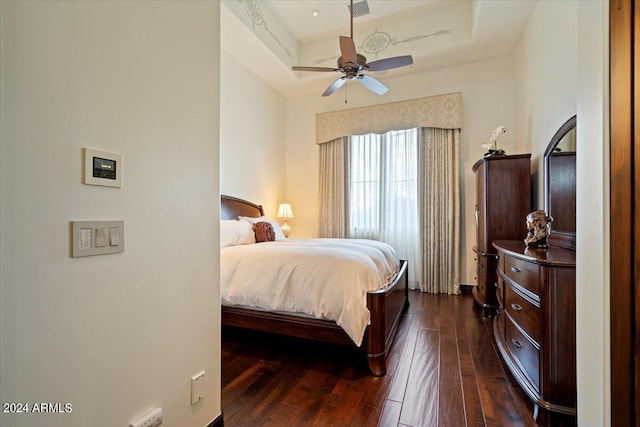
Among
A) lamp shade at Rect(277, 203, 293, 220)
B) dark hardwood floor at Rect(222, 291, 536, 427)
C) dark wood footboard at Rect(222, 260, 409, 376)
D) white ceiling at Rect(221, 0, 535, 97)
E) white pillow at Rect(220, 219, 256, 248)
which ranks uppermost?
white ceiling at Rect(221, 0, 535, 97)

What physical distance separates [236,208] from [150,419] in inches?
120

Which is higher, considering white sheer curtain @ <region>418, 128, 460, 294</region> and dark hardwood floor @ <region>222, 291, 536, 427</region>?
white sheer curtain @ <region>418, 128, 460, 294</region>

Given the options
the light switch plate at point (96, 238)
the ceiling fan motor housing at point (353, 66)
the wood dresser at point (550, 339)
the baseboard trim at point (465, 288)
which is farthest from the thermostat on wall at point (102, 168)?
the baseboard trim at point (465, 288)

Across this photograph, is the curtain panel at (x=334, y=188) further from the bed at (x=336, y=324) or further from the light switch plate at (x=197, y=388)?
the light switch plate at (x=197, y=388)

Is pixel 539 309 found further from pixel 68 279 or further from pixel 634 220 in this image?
pixel 68 279

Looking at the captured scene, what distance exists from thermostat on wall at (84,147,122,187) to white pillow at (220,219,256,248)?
1.96 meters

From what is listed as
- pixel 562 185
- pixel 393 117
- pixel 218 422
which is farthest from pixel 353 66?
pixel 218 422

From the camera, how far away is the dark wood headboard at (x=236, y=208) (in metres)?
3.71

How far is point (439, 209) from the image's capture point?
A: 4.17 meters

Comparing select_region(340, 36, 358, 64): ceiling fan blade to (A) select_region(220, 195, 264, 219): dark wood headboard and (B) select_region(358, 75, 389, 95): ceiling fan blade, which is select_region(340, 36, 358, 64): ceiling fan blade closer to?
(B) select_region(358, 75, 389, 95): ceiling fan blade

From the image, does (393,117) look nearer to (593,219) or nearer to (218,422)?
(593,219)

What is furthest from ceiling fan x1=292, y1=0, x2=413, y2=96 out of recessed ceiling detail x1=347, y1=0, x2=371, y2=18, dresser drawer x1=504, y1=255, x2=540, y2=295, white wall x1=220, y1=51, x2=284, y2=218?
dresser drawer x1=504, y1=255, x2=540, y2=295

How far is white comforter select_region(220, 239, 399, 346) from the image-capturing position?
1.94 m

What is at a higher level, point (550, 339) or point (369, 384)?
point (550, 339)
